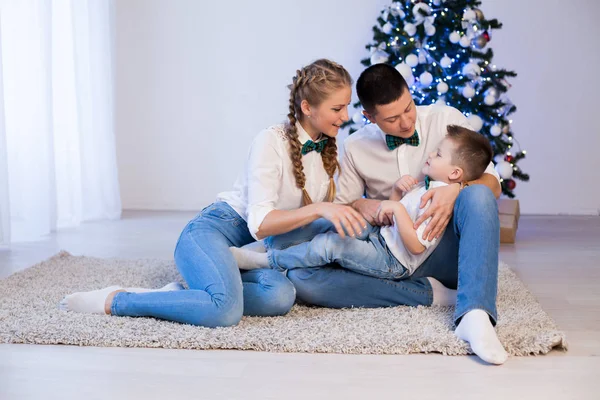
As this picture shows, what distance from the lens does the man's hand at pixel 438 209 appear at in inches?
83.4

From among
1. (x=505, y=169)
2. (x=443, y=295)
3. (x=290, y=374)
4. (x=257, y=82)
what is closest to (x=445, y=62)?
(x=505, y=169)

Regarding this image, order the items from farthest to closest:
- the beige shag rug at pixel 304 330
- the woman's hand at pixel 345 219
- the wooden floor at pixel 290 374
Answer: the woman's hand at pixel 345 219, the beige shag rug at pixel 304 330, the wooden floor at pixel 290 374

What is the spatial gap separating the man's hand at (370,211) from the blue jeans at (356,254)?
0.05 metres

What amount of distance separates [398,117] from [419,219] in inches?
15.7

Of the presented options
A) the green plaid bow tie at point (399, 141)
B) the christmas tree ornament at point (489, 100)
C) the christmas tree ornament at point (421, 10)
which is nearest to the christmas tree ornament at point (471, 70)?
the christmas tree ornament at point (489, 100)

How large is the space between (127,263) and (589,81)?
3.22 meters

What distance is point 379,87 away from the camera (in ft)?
7.70

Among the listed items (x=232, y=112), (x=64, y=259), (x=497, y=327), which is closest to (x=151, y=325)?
(x=497, y=327)

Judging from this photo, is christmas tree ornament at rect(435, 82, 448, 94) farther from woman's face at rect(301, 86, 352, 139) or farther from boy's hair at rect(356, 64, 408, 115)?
woman's face at rect(301, 86, 352, 139)

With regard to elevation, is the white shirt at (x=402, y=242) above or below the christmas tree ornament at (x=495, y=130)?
below

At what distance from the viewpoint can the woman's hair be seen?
2254mm

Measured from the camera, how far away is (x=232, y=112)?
5.12 metres

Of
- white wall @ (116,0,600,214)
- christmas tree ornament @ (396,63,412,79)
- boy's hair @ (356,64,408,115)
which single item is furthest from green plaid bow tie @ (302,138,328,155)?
white wall @ (116,0,600,214)

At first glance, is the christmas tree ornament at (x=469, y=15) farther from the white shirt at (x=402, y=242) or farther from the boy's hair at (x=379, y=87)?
the white shirt at (x=402, y=242)
